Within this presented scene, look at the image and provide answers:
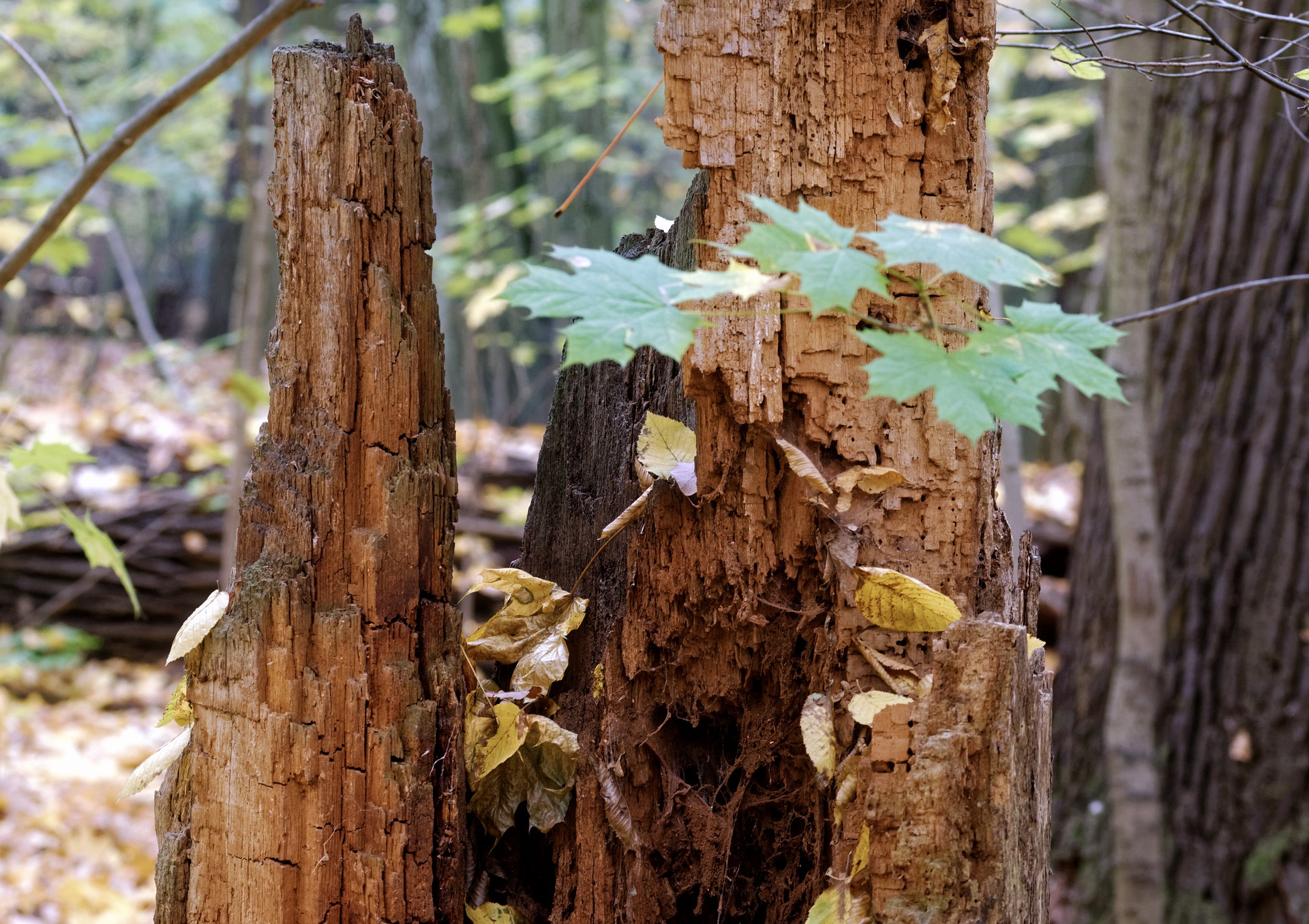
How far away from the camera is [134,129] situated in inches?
69.3

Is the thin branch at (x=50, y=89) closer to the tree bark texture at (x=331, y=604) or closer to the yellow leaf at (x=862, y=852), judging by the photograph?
the tree bark texture at (x=331, y=604)

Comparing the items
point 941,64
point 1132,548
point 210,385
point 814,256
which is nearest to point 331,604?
point 814,256

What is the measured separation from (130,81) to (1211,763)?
20.3ft

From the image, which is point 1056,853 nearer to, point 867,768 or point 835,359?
point 867,768

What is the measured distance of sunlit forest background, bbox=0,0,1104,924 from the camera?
391 cm

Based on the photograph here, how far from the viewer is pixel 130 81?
5.27m

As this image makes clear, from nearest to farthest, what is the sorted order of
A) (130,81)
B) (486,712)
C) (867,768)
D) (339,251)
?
(867,768), (339,251), (486,712), (130,81)

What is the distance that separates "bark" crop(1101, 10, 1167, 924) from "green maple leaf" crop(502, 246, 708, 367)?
213 cm

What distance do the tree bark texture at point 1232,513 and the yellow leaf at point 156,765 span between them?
260 cm

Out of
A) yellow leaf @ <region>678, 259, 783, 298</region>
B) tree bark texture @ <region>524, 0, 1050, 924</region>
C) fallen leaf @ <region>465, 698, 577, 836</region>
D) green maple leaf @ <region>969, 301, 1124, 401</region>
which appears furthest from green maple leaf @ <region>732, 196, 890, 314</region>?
Answer: fallen leaf @ <region>465, 698, 577, 836</region>

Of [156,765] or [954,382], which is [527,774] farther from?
[954,382]

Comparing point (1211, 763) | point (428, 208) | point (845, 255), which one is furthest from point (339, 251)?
point (1211, 763)

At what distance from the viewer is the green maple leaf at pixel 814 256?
2.95ft

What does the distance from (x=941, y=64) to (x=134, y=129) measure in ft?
4.79
